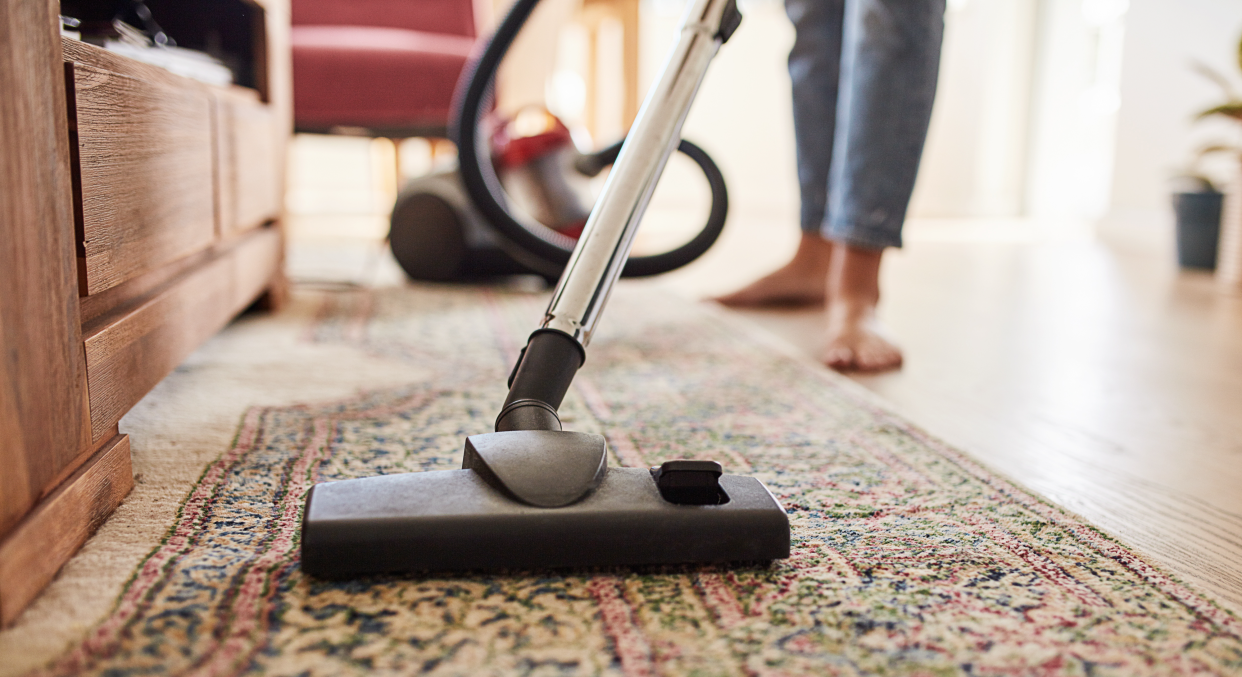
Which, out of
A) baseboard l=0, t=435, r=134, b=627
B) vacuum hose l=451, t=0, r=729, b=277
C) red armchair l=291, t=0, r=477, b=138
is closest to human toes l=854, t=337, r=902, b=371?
vacuum hose l=451, t=0, r=729, b=277

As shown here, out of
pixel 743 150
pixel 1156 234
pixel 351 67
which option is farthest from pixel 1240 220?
pixel 743 150

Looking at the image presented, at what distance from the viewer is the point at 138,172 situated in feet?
2.07

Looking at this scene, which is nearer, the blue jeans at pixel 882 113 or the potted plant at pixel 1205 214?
the blue jeans at pixel 882 113

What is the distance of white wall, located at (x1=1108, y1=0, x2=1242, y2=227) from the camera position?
2.62 m

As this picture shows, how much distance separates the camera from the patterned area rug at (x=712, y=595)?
40cm

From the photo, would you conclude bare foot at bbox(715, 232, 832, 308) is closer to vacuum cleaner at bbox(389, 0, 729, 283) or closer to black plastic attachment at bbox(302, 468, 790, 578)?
vacuum cleaner at bbox(389, 0, 729, 283)

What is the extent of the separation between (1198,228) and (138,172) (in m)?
2.39

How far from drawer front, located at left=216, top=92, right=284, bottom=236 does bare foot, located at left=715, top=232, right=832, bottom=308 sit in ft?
2.35

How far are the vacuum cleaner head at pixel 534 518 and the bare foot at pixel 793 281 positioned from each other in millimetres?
1032

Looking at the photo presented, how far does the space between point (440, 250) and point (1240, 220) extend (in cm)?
172

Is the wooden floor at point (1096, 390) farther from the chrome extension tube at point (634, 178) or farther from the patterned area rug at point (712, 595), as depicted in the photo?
the chrome extension tube at point (634, 178)

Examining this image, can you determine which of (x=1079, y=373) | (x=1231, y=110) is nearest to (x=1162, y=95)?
(x=1231, y=110)

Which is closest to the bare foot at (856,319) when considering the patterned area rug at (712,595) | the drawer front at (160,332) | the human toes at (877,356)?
the human toes at (877,356)

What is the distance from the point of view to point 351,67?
2174mm
